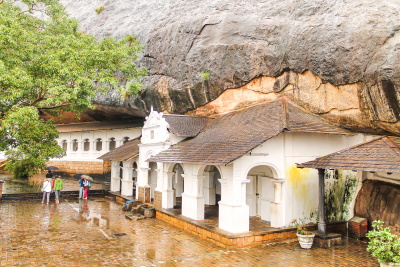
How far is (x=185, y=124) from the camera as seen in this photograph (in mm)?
17594

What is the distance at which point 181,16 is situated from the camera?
72.5 ft

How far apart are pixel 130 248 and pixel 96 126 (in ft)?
81.0

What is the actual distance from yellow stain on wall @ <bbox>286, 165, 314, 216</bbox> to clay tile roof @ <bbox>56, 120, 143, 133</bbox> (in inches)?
724

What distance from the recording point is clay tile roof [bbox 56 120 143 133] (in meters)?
30.9

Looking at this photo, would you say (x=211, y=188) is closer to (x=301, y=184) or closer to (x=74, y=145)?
(x=301, y=184)

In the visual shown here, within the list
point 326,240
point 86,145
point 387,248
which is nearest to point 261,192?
point 326,240

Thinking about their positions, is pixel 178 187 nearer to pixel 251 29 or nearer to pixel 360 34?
pixel 251 29

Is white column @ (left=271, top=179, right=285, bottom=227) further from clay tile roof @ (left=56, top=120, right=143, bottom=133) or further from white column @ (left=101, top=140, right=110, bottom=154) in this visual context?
white column @ (left=101, top=140, right=110, bottom=154)

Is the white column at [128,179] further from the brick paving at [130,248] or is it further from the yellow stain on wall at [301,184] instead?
the yellow stain on wall at [301,184]

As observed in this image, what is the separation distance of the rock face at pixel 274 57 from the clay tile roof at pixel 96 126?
16.4ft

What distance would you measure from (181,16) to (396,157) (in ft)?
54.1

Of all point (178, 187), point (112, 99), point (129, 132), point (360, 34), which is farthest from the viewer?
point (129, 132)

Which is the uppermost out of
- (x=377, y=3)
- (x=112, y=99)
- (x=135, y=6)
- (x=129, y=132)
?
(x=135, y=6)

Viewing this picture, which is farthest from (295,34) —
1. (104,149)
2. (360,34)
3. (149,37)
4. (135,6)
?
(104,149)
